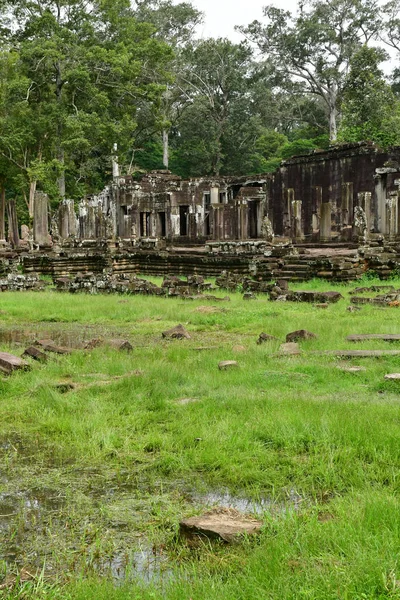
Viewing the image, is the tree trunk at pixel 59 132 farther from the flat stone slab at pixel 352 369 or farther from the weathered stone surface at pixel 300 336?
the flat stone slab at pixel 352 369

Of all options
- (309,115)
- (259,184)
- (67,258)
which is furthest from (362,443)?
(309,115)

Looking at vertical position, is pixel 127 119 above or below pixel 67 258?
above

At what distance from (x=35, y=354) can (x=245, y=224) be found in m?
17.7

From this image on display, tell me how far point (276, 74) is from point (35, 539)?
50048mm

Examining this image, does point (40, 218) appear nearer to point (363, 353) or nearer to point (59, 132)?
point (59, 132)

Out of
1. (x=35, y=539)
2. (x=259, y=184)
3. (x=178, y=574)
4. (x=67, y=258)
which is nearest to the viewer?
(x=178, y=574)

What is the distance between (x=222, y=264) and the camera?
20281mm

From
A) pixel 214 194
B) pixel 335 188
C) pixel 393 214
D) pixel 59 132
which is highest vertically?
pixel 59 132

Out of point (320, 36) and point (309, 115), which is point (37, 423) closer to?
point (320, 36)

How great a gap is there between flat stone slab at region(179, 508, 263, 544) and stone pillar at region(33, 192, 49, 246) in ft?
81.2

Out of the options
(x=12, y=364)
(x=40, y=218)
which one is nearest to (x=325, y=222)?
(x=40, y=218)

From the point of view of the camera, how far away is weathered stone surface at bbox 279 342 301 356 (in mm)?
7582

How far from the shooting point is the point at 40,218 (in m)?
26.9

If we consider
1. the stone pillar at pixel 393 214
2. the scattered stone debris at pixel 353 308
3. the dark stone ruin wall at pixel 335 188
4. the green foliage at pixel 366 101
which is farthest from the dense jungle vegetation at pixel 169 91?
the scattered stone debris at pixel 353 308
